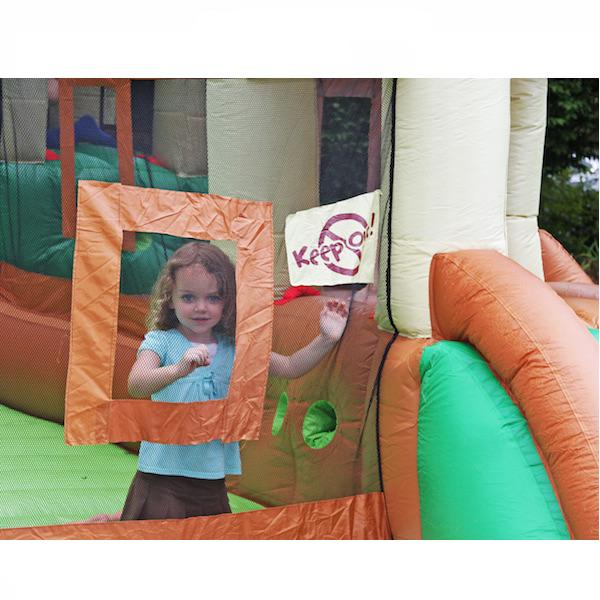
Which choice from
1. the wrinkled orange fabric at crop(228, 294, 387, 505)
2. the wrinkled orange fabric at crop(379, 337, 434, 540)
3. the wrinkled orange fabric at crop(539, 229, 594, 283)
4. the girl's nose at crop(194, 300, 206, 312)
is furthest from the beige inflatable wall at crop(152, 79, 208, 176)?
the wrinkled orange fabric at crop(539, 229, 594, 283)

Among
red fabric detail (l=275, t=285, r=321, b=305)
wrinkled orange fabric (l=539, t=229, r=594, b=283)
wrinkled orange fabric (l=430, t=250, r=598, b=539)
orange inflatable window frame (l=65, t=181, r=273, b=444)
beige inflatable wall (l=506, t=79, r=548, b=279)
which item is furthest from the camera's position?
wrinkled orange fabric (l=539, t=229, r=594, b=283)

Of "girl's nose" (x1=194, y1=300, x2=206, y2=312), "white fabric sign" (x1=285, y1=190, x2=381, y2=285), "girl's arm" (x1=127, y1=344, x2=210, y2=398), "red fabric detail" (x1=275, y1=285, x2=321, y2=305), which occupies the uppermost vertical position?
"white fabric sign" (x1=285, y1=190, x2=381, y2=285)

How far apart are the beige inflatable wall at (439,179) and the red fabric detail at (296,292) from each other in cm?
20

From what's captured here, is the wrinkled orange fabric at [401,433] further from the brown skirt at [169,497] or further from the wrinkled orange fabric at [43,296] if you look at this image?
the wrinkled orange fabric at [43,296]

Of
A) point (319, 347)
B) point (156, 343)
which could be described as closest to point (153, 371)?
point (156, 343)

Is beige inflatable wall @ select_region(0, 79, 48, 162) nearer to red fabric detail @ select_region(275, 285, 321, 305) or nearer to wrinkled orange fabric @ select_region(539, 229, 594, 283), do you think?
red fabric detail @ select_region(275, 285, 321, 305)

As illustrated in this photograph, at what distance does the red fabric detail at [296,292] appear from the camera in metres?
1.77

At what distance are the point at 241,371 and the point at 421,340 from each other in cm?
47

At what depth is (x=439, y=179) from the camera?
1.86m

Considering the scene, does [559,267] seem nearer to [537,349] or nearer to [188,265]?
[537,349]

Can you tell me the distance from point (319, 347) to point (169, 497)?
1.56ft

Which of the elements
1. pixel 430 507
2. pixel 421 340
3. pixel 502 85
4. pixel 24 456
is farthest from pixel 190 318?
pixel 502 85

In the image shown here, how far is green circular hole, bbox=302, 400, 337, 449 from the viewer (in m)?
1.86

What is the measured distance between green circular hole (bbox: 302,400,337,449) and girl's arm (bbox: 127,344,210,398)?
336 millimetres
